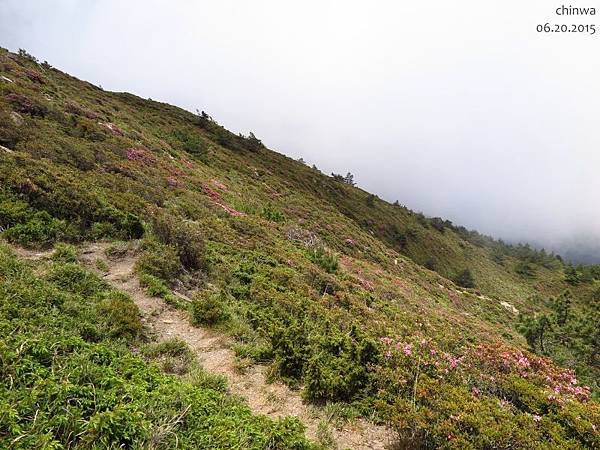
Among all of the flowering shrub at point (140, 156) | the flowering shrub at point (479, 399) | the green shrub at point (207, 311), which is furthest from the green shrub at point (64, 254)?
the flowering shrub at point (140, 156)

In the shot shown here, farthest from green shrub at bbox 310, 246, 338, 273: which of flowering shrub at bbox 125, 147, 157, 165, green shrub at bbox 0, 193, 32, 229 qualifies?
flowering shrub at bbox 125, 147, 157, 165

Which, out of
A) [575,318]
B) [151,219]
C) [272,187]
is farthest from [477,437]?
[272,187]

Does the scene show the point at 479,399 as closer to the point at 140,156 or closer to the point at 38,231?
the point at 38,231

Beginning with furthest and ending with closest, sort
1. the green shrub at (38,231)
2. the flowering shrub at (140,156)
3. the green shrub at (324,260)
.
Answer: the flowering shrub at (140,156) → the green shrub at (324,260) → the green shrub at (38,231)

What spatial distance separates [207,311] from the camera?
27.6 ft

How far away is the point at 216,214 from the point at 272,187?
19.2 meters

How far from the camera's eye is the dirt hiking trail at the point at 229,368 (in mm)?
5285

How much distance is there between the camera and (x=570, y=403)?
5.57 metres

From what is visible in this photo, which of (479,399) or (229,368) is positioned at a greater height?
(479,399)

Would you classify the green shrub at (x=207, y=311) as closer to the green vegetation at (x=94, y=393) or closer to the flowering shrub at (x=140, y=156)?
the green vegetation at (x=94, y=393)

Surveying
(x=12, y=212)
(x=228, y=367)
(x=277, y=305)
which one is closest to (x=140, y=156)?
(x=12, y=212)

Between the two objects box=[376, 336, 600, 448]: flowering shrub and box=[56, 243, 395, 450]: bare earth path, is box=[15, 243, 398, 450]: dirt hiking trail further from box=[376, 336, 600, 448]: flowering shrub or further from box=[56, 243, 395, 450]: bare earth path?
box=[376, 336, 600, 448]: flowering shrub

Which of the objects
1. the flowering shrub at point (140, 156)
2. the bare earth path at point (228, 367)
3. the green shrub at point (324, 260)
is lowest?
the bare earth path at point (228, 367)

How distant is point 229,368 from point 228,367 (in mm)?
43
